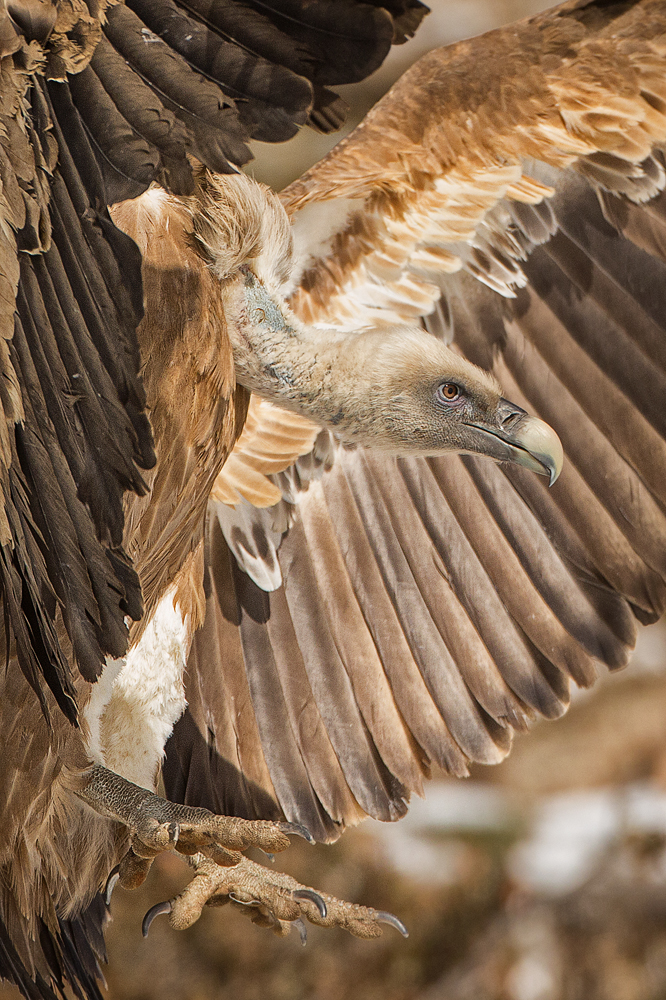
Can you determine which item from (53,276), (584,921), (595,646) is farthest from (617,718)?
(53,276)

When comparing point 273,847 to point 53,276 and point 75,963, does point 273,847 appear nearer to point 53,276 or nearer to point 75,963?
point 75,963

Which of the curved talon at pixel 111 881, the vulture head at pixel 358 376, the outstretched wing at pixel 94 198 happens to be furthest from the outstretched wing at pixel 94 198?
the curved talon at pixel 111 881

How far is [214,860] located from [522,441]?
113 centimetres

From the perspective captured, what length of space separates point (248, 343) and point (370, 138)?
578 mm

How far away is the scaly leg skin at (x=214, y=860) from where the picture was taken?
2471 millimetres

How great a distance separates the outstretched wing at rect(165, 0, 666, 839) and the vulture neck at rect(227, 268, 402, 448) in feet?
1.09

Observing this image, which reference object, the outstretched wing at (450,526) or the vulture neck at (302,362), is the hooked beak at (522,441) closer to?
the vulture neck at (302,362)

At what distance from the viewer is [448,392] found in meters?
2.62

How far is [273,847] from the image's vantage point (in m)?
2.45

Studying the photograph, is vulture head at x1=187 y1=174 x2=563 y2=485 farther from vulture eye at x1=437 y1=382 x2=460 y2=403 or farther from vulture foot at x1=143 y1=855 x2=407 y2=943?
vulture foot at x1=143 y1=855 x2=407 y2=943

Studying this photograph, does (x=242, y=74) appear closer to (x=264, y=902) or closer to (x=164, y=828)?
(x=164, y=828)

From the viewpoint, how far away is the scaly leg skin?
97.3 inches

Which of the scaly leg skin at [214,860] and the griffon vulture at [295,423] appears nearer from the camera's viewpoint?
the griffon vulture at [295,423]

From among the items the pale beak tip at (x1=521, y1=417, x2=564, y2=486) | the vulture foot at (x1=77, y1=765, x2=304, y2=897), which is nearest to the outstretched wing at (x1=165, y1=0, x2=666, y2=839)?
the vulture foot at (x1=77, y1=765, x2=304, y2=897)
